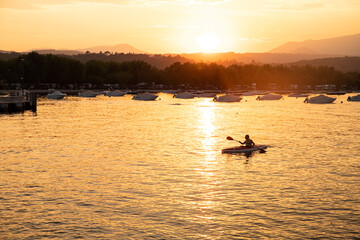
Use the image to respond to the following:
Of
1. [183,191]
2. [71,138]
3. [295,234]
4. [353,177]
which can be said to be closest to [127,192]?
[183,191]

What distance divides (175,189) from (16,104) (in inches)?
3876

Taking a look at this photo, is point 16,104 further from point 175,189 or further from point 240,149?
point 175,189

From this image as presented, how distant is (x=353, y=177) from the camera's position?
137 feet

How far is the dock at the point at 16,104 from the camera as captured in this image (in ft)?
396

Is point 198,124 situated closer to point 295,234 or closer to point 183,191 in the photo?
point 183,191

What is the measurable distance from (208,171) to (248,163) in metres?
6.77

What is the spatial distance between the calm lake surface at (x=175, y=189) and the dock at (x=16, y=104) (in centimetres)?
5456

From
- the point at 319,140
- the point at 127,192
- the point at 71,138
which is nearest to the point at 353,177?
the point at 127,192

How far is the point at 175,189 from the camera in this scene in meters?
36.7

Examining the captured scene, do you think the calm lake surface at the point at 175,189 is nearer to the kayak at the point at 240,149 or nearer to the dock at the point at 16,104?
the kayak at the point at 240,149

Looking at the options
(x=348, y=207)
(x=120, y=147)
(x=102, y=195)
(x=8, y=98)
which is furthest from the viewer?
(x=8, y=98)

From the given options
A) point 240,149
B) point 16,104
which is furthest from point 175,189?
point 16,104

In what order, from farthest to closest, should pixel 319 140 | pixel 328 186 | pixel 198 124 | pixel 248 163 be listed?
pixel 198 124 → pixel 319 140 → pixel 248 163 → pixel 328 186

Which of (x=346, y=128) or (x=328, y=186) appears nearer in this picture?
(x=328, y=186)
